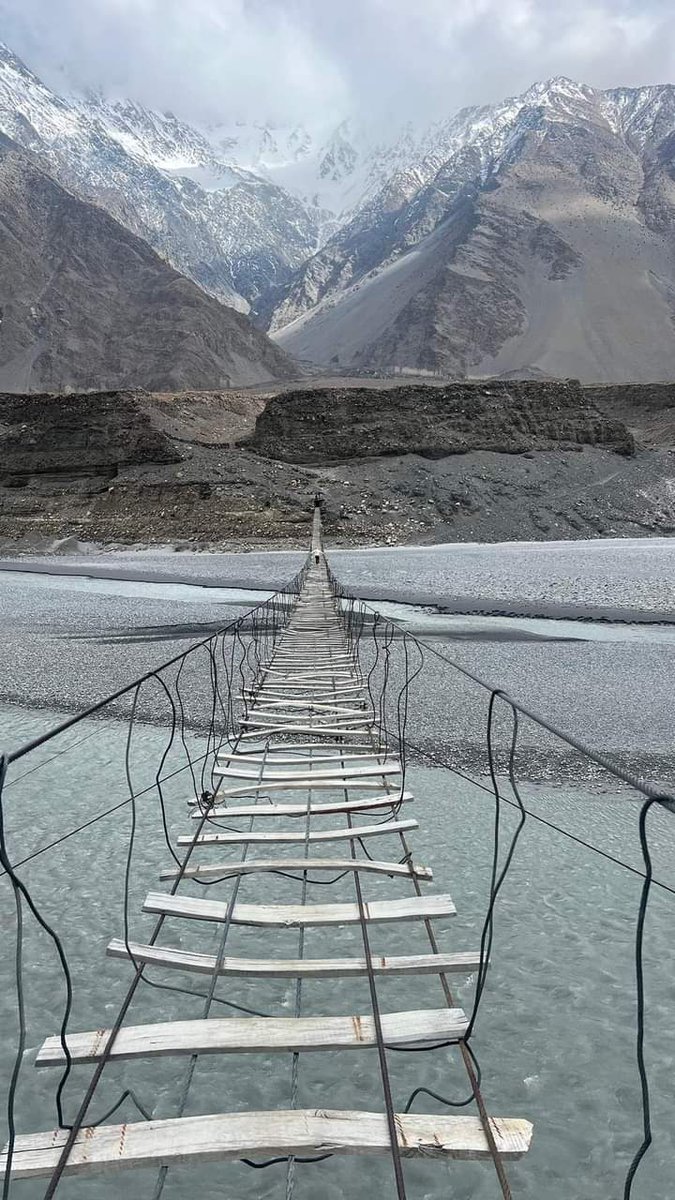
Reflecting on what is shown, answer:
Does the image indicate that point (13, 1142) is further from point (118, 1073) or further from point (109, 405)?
point (109, 405)

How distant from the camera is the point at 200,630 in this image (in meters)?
13.8

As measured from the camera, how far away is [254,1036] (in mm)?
2625

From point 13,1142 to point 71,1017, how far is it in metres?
1.34

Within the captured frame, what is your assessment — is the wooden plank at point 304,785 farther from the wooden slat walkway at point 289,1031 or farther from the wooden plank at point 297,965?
the wooden plank at point 297,965

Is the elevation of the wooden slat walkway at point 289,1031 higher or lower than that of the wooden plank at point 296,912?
lower

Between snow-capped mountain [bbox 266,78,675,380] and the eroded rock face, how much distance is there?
206 feet

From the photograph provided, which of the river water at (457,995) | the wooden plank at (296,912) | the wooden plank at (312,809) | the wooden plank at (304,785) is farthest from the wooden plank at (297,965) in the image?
the wooden plank at (304,785)

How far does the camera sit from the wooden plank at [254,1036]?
8.41 ft

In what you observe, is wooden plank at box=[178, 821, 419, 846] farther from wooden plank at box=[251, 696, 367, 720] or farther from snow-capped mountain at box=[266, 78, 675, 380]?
snow-capped mountain at box=[266, 78, 675, 380]

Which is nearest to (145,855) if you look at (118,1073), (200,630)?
(118,1073)

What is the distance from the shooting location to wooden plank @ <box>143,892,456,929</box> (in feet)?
10.5

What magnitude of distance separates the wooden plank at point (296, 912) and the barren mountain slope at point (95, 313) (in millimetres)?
85937

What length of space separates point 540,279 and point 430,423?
91915mm

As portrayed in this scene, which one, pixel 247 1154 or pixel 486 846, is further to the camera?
pixel 486 846
